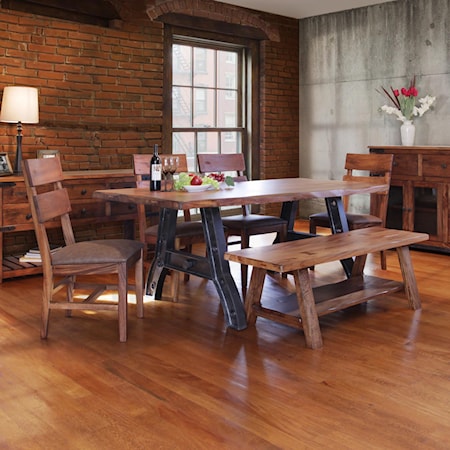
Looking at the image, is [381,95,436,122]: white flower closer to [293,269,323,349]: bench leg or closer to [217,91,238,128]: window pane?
[217,91,238,128]: window pane

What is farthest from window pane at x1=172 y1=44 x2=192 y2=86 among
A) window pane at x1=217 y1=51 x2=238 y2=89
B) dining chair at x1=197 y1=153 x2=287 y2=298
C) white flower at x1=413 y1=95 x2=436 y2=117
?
white flower at x1=413 y1=95 x2=436 y2=117

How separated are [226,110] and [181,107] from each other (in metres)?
0.75

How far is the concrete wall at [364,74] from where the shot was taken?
6.45 meters

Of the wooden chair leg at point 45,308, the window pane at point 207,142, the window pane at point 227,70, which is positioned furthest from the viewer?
the window pane at point 227,70

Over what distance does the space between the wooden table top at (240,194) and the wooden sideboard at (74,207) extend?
116cm

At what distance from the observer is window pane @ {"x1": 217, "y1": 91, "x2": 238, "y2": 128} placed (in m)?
7.15

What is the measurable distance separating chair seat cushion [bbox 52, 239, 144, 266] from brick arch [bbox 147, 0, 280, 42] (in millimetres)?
3543

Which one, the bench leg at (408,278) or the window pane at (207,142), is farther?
the window pane at (207,142)

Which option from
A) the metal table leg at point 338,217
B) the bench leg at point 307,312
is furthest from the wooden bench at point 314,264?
the metal table leg at point 338,217

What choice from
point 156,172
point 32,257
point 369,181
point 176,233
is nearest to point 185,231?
point 176,233

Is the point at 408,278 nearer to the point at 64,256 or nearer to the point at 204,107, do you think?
the point at 64,256

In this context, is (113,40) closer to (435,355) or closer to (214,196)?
(214,196)

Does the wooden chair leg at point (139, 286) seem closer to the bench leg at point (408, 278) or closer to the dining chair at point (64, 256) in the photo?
the dining chair at point (64, 256)

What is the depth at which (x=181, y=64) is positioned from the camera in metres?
6.65
